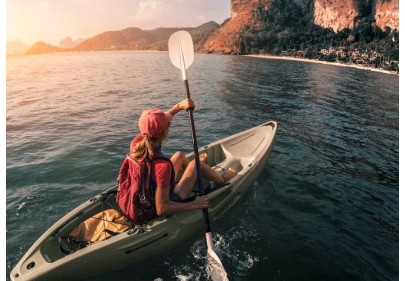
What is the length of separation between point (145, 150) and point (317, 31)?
158m

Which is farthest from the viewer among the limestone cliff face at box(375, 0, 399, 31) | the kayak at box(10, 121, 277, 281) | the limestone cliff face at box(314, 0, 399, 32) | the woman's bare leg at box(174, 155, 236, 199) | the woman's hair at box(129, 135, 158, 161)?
the limestone cliff face at box(314, 0, 399, 32)

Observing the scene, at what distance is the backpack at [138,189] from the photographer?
16.5 ft

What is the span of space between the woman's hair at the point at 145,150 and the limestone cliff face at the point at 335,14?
160 metres

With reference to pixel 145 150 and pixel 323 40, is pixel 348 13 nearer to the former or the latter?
pixel 323 40

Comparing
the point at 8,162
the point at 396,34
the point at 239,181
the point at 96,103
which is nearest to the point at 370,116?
the point at 239,181

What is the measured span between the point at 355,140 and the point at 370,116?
6632mm

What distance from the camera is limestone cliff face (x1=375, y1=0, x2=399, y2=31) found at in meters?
111

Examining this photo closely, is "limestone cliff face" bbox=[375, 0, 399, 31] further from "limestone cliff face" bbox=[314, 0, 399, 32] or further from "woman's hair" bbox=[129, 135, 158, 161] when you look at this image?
"woman's hair" bbox=[129, 135, 158, 161]

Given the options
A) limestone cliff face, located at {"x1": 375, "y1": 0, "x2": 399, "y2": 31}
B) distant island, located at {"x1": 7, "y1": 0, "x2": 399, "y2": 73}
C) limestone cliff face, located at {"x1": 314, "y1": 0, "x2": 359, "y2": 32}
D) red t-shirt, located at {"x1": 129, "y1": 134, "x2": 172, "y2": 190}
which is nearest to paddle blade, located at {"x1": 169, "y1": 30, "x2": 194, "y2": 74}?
red t-shirt, located at {"x1": 129, "y1": 134, "x2": 172, "y2": 190}

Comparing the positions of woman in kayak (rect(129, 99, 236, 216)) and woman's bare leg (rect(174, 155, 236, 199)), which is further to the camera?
woman's bare leg (rect(174, 155, 236, 199))

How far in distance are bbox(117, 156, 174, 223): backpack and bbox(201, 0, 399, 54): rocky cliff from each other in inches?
5069

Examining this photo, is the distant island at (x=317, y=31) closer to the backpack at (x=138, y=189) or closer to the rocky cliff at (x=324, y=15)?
the rocky cliff at (x=324, y=15)

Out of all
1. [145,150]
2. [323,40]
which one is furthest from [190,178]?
[323,40]

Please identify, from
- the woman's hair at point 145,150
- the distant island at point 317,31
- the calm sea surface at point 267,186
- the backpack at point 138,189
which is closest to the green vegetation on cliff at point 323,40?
the distant island at point 317,31
